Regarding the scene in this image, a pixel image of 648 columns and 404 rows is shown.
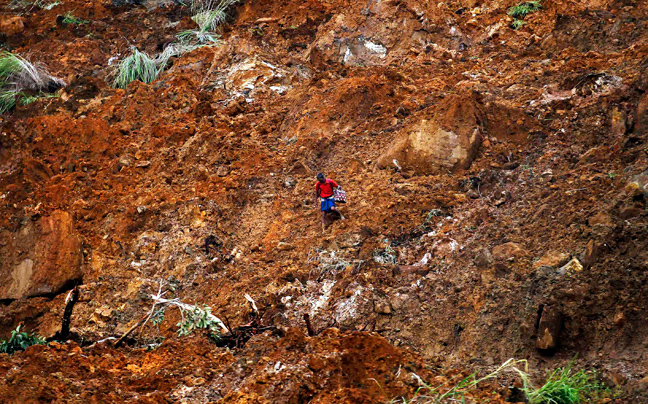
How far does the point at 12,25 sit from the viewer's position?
10.5 m

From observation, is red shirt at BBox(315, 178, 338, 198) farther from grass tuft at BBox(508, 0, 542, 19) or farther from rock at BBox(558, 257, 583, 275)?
grass tuft at BBox(508, 0, 542, 19)

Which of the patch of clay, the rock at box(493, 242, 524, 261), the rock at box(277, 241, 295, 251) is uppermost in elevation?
the rock at box(493, 242, 524, 261)

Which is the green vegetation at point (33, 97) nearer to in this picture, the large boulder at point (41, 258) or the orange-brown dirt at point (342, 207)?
the orange-brown dirt at point (342, 207)

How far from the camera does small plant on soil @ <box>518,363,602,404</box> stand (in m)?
3.17

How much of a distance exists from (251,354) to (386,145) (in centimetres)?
324

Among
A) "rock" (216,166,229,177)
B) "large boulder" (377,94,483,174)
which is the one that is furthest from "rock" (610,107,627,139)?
"rock" (216,166,229,177)

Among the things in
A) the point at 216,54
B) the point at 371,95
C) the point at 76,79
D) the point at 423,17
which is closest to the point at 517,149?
the point at 371,95

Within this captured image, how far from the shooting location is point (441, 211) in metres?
5.82

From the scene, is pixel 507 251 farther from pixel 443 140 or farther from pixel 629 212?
pixel 443 140

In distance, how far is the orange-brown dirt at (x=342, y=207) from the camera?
3.96 meters

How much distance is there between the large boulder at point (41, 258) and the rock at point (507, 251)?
422 cm

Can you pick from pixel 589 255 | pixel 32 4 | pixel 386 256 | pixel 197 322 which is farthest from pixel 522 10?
pixel 32 4

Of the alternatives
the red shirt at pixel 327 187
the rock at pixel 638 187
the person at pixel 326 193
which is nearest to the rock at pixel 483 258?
the rock at pixel 638 187

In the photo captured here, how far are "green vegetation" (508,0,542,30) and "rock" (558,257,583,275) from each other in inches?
187
